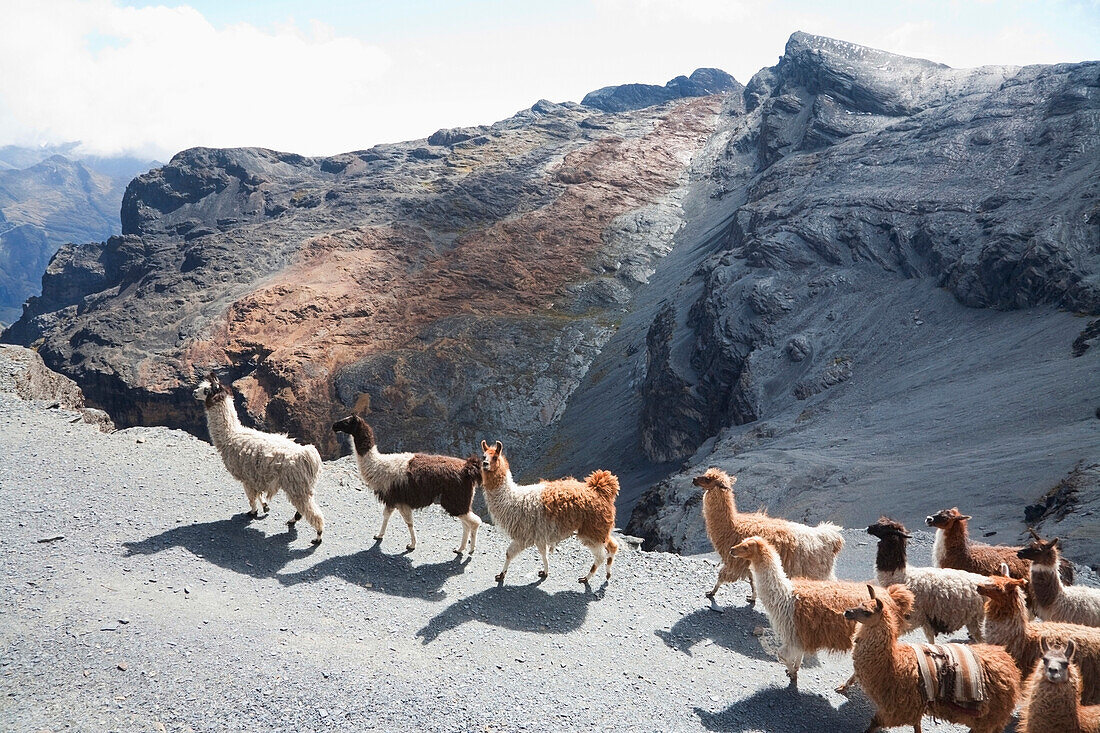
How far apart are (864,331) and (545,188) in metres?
46.8

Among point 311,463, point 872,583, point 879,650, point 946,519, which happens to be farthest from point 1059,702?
point 311,463

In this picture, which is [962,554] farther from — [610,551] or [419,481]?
[419,481]

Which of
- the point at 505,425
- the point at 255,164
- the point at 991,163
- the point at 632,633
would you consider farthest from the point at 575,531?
the point at 255,164

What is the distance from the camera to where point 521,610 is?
850 centimetres

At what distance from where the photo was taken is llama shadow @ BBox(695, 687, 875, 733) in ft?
21.4

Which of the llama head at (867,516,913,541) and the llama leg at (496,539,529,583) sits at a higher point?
the llama head at (867,516,913,541)

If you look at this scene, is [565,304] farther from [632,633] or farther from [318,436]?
[632,633]

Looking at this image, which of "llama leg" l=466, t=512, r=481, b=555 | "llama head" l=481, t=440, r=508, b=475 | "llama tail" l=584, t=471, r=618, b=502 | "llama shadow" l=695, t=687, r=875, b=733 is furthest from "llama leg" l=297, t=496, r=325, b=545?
"llama shadow" l=695, t=687, r=875, b=733

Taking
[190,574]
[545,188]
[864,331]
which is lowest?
[190,574]

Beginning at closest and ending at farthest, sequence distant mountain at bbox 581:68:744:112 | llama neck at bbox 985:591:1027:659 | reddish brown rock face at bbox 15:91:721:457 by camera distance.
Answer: llama neck at bbox 985:591:1027:659 < reddish brown rock face at bbox 15:91:721:457 < distant mountain at bbox 581:68:744:112

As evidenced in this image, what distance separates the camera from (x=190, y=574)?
8.37m

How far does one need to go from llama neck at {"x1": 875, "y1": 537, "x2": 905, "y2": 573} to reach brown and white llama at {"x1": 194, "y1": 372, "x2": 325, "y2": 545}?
26.8 ft

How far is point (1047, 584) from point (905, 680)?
10.2 feet

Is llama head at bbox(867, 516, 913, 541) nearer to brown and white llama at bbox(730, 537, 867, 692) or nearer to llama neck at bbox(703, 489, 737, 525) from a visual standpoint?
brown and white llama at bbox(730, 537, 867, 692)
